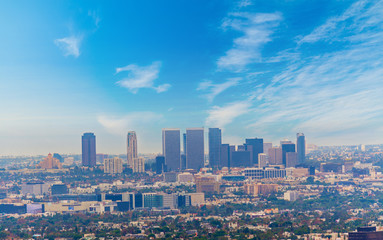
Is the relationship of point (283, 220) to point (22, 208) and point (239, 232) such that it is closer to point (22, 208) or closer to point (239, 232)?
point (239, 232)

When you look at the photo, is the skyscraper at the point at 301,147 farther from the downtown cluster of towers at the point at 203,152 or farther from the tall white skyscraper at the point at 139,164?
the tall white skyscraper at the point at 139,164

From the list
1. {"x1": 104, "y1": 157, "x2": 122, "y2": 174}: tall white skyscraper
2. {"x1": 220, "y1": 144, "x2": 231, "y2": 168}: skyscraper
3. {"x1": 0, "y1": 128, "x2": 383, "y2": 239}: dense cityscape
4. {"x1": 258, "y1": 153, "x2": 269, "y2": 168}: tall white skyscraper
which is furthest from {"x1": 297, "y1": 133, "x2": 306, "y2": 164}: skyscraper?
{"x1": 104, "y1": 157, "x2": 122, "y2": 174}: tall white skyscraper

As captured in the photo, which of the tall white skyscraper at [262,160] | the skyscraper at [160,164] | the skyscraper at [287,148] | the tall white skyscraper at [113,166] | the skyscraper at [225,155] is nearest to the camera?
the tall white skyscraper at [113,166]

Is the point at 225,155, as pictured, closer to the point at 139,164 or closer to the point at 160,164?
the point at 160,164

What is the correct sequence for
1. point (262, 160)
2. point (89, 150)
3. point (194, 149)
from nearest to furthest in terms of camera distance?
point (262, 160) < point (194, 149) < point (89, 150)

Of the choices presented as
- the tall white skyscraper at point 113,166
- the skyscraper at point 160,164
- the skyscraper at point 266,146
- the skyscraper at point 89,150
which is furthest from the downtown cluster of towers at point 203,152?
the skyscraper at point 266,146

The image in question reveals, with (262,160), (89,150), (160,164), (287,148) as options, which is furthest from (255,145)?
(89,150)

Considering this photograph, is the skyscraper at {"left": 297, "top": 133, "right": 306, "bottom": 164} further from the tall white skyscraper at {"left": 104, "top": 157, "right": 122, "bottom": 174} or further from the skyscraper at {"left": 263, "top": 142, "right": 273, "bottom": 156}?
the tall white skyscraper at {"left": 104, "top": 157, "right": 122, "bottom": 174}
